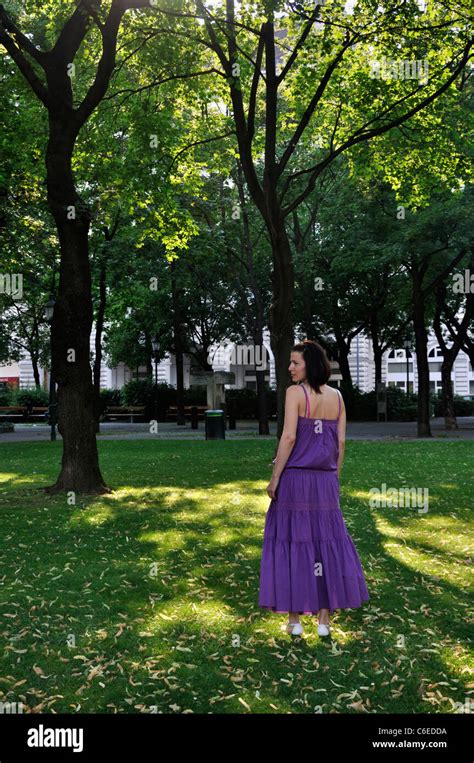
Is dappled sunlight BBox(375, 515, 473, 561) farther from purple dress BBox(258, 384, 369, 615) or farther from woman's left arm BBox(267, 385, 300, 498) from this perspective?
woman's left arm BBox(267, 385, 300, 498)

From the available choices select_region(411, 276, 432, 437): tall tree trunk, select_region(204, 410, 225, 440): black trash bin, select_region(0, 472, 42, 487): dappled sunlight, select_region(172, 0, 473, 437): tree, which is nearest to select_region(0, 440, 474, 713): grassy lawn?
select_region(0, 472, 42, 487): dappled sunlight

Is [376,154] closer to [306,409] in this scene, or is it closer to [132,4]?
[132,4]

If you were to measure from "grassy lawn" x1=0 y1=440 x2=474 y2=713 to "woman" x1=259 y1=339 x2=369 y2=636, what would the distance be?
38 cm

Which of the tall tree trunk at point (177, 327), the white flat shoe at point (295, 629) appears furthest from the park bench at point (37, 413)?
the white flat shoe at point (295, 629)

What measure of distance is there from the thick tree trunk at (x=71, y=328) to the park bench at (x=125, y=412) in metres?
31.8

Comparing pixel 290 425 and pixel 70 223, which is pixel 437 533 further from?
pixel 70 223

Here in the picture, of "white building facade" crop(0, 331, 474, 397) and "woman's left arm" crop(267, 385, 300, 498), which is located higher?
"white building facade" crop(0, 331, 474, 397)

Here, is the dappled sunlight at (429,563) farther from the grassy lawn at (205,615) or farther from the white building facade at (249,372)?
the white building facade at (249,372)

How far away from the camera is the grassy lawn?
13.9 ft

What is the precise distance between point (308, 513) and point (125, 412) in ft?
133

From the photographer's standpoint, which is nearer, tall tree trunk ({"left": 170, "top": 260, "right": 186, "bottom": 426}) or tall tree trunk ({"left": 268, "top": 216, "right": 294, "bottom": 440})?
tall tree trunk ({"left": 268, "top": 216, "right": 294, "bottom": 440})

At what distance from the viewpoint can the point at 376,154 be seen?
1678 cm

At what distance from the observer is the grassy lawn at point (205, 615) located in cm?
425
